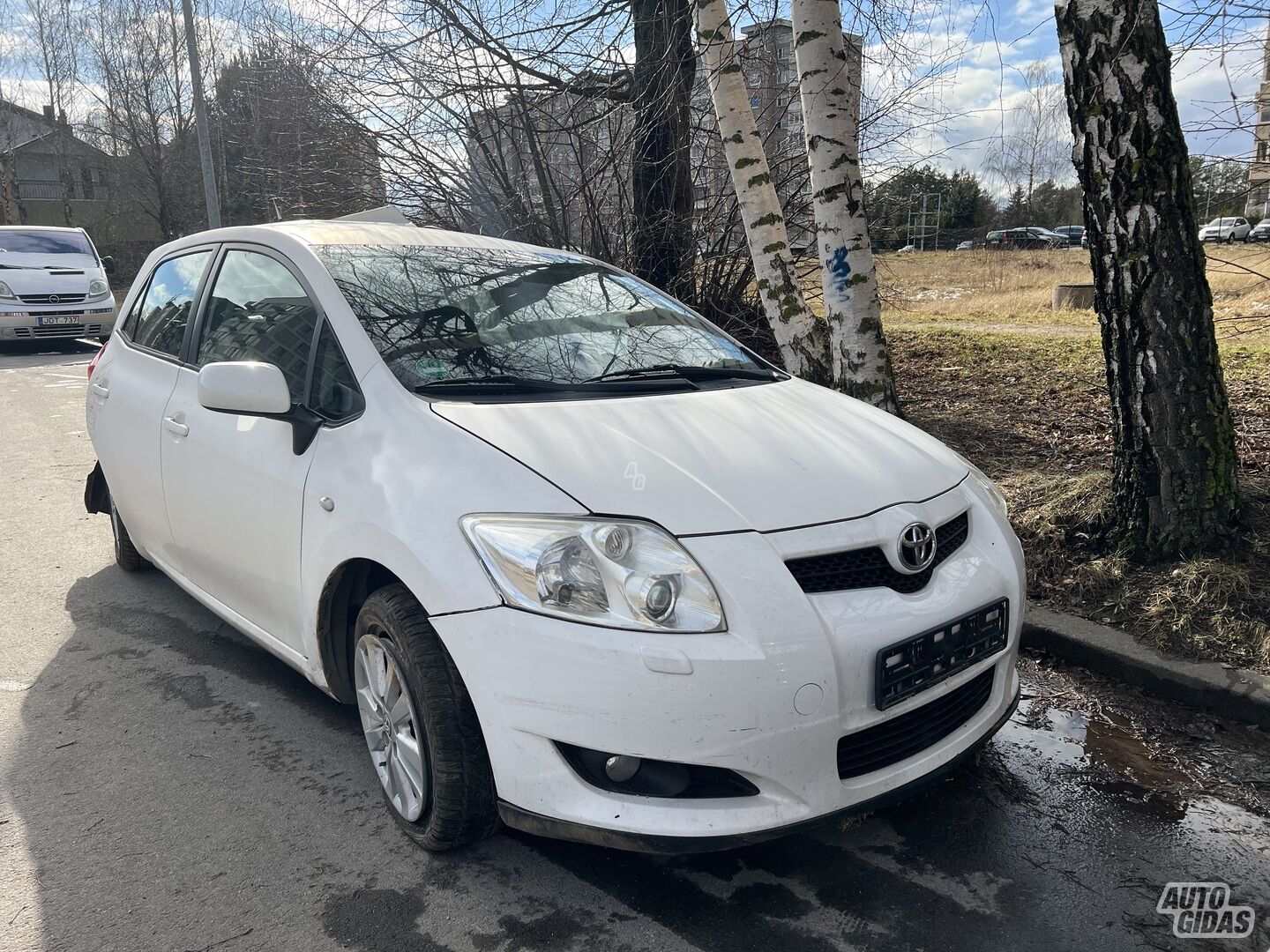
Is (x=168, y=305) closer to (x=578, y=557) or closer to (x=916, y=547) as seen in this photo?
(x=578, y=557)

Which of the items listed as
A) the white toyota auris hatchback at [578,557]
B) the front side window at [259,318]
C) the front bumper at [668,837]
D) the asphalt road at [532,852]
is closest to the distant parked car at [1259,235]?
the asphalt road at [532,852]

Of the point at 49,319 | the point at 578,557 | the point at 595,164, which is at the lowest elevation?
the point at 578,557

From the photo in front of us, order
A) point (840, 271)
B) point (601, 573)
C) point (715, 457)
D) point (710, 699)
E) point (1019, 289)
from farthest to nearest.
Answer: point (1019, 289)
point (840, 271)
point (715, 457)
point (601, 573)
point (710, 699)

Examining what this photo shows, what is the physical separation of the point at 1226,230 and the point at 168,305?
291 inches

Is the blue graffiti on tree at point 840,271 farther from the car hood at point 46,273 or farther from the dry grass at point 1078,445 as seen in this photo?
the car hood at point 46,273

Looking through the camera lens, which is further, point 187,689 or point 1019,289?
point 1019,289

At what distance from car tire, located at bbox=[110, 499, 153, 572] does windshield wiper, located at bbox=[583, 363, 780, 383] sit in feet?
9.46

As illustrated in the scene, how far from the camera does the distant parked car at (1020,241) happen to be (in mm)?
23078

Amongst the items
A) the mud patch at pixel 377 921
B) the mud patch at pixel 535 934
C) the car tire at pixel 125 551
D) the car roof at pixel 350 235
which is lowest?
the mud patch at pixel 535 934

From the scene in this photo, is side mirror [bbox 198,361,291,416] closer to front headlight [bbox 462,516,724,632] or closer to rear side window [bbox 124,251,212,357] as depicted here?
front headlight [bbox 462,516,724,632]

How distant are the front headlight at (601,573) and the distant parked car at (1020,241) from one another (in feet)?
75.9

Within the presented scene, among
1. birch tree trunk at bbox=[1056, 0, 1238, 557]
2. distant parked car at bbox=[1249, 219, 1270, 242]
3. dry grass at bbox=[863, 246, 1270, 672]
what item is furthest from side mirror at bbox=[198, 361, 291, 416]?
distant parked car at bbox=[1249, 219, 1270, 242]

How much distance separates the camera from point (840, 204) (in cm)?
566

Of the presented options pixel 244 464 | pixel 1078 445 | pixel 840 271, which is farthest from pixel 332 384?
pixel 1078 445
